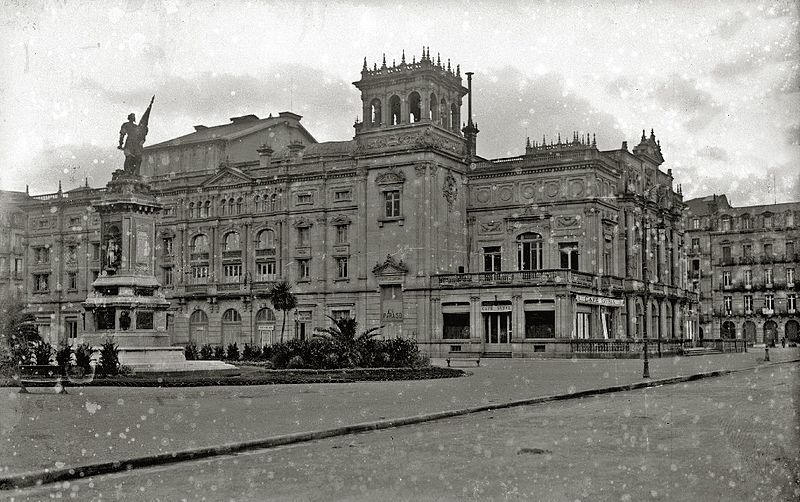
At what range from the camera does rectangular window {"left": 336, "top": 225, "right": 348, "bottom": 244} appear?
67375mm

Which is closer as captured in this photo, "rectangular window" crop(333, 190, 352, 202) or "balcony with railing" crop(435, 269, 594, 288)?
"balcony with railing" crop(435, 269, 594, 288)

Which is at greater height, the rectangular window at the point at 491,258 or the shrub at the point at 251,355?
the rectangular window at the point at 491,258

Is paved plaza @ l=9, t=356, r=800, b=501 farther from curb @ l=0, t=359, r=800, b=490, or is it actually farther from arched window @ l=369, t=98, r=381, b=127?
arched window @ l=369, t=98, r=381, b=127

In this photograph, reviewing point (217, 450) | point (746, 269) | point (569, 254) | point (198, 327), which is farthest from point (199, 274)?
point (746, 269)

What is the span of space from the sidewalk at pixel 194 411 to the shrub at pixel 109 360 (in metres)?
3.85

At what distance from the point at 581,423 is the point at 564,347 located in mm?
41160

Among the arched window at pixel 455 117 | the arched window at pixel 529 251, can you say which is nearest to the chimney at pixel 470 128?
the arched window at pixel 455 117

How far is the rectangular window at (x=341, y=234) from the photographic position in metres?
67.4

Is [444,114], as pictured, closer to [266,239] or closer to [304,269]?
[304,269]

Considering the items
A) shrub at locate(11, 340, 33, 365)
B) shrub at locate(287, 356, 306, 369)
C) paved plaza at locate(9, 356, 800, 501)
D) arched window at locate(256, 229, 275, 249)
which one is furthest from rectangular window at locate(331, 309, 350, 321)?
paved plaza at locate(9, 356, 800, 501)

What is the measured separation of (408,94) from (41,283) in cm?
3736

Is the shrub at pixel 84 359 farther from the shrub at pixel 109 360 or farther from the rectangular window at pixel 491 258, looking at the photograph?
the rectangular window at pixel 491 258

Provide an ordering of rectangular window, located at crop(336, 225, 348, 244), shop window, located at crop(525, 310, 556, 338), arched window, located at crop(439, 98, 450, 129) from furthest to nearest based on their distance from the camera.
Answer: rectangular window, located at crop(336, 225, 348, 244) < arched window, located at crop(439, 98, 450, 129) < shop window, located at crop(525, 310, 556, 338)

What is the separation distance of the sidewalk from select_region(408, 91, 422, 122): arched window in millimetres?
37242
